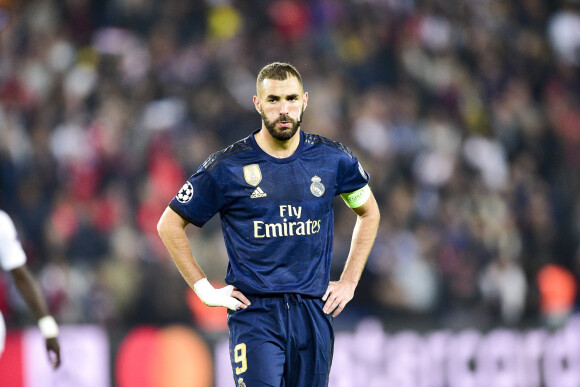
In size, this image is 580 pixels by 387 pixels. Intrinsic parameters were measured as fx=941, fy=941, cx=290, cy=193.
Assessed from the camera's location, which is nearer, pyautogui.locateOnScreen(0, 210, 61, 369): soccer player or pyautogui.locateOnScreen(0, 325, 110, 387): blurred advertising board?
pyautogui.locateOnScreen(0, 210, 61, 369): soccer player

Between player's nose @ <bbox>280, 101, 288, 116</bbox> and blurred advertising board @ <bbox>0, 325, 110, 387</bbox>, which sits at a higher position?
player's nose @ <bbox>280, 101, 288, 116</bbox>

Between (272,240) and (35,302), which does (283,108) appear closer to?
(272,240)

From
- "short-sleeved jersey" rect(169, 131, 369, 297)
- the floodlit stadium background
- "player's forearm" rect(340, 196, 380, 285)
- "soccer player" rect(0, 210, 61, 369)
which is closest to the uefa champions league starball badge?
"short-sleeved jersey" rect(169, 131, 369, 297)

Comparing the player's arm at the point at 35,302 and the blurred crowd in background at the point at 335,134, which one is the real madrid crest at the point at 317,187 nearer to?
the player's arm at the point at 35,302

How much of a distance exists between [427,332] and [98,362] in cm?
317

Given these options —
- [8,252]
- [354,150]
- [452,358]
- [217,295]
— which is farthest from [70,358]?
[354,150]

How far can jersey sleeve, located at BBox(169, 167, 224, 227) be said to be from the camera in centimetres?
496

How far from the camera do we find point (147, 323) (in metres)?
8.62

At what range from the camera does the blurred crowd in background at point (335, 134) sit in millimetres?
9875

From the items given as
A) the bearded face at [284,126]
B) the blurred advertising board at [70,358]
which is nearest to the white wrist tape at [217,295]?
the bearded face at [284,126]

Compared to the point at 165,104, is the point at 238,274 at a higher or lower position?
lower

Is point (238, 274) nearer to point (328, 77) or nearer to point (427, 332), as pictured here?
point (427, 332)

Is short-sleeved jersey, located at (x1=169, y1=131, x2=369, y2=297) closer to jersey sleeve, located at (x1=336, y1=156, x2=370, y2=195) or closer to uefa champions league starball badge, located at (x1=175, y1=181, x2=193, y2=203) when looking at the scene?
uefa champions league starball badge, located at (x1=175, y1=181, x2=193, y2=203)

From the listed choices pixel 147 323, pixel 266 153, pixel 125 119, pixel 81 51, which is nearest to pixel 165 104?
pixel 125 119
